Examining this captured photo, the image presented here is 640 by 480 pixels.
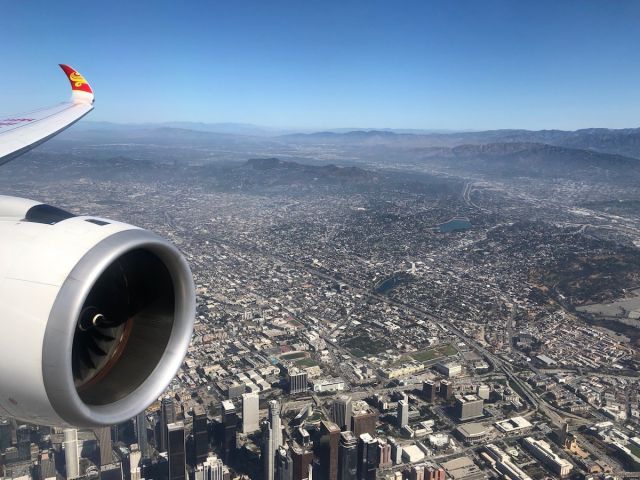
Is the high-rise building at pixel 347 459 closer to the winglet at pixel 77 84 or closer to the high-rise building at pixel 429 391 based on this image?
the high-rise building at pixel 429 391

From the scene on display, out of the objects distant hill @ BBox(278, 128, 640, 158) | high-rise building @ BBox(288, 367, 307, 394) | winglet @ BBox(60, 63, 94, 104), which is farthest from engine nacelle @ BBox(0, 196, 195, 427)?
distant hill @ BBox(278, 128, 640, 158)

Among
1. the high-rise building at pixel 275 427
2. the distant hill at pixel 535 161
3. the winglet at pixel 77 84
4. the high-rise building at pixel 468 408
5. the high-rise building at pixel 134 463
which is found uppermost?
the winglet at pixel 77 84

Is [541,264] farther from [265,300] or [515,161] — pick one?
[515,161]

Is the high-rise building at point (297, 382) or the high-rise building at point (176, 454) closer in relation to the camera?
the high-rise building at point (176, 454)

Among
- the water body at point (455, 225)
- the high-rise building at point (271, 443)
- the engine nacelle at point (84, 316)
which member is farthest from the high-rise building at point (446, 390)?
the water body at point (455, 225)

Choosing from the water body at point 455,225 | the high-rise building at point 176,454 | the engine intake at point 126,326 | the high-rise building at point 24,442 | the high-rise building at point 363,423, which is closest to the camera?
the engine intake at point 126,326

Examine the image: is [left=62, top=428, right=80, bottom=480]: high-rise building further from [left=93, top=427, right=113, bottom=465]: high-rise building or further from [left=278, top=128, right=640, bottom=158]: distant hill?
[left=278, top=128, right=640, bottom=158]: distant hill

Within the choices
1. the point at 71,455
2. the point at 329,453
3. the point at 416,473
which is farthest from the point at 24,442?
the point at 416,473
